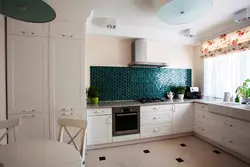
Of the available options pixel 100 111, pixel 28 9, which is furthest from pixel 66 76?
pixel 28 9

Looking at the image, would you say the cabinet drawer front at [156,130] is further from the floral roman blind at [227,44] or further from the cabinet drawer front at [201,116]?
the floral roman blind at [227,44]

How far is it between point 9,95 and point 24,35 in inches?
34.7

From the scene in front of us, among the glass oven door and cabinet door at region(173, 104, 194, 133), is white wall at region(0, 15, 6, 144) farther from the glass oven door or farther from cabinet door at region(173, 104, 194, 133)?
cabinet door at region(173, 104, 194, 133)

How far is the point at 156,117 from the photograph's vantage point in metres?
3.08

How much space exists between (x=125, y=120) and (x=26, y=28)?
221 cm

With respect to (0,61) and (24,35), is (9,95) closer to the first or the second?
(0,61)

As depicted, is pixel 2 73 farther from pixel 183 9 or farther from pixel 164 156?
pixel 164 156

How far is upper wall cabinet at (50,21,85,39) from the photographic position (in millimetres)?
2258

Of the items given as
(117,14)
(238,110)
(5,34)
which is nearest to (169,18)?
(117,14)

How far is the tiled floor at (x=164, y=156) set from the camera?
2.22 meters

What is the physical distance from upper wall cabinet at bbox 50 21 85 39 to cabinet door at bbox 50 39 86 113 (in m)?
0.08

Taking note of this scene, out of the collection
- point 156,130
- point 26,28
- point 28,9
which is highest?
point 26,28

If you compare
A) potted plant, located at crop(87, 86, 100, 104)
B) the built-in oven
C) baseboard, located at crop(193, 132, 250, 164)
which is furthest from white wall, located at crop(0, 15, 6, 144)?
baseboard, located at crop(193, 132, 250, 164)

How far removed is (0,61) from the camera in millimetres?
1956
